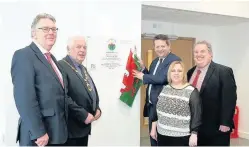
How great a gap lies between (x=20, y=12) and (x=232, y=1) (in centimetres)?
330

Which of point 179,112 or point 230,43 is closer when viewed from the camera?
point 179,112

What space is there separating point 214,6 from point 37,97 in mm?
3382

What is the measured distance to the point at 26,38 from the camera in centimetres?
283

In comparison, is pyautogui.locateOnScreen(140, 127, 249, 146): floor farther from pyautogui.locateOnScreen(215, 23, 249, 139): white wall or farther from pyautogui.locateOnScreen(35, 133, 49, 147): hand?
pyautogui.locateOnScreen(35, 133, 49, 147): hand

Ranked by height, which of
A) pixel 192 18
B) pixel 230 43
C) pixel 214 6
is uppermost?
pixel 214 6

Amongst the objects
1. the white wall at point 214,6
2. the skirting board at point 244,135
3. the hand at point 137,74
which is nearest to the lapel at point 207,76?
the hand at point 137,74

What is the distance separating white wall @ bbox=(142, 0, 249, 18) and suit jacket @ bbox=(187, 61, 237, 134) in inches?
61.6

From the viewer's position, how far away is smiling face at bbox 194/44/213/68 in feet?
8.23

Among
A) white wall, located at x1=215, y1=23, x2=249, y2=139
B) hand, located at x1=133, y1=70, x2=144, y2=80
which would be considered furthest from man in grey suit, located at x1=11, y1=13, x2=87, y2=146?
white wall, located at x1=215, y1=23, x2=249, y2=139

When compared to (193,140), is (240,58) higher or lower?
higher

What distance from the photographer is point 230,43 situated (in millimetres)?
5570

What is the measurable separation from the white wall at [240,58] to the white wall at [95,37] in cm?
265

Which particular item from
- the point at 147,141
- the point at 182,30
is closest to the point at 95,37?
→ the point at 147,141

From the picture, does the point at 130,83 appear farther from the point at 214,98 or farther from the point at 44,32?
the point at 44,32
